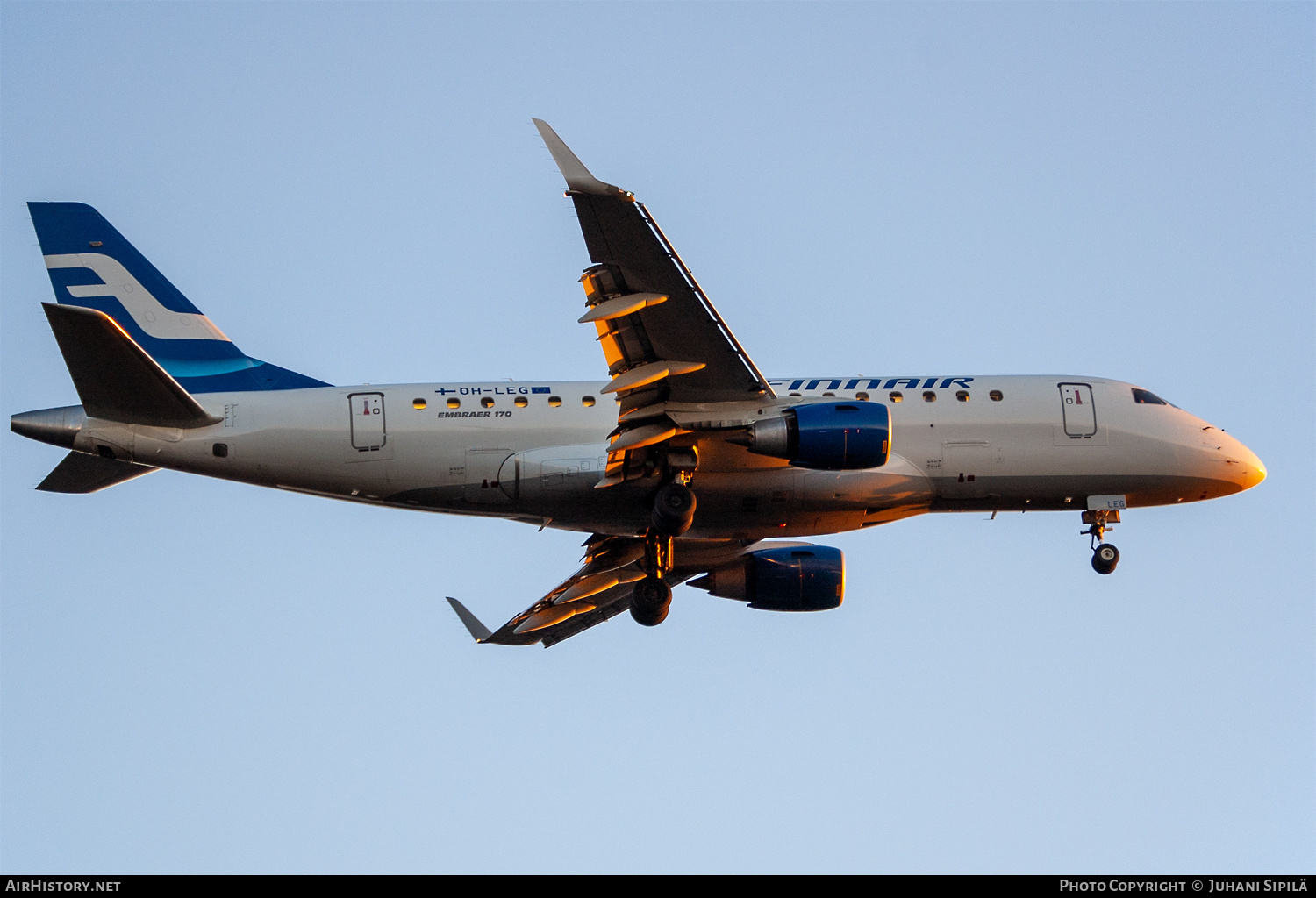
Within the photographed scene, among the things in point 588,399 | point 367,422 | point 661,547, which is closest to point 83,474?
point 367,422

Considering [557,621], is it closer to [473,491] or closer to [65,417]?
[473,491]

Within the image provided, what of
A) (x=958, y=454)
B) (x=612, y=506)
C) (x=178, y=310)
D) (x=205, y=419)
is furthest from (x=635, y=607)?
(x=178, y=310)

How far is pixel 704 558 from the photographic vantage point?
35.5 metres

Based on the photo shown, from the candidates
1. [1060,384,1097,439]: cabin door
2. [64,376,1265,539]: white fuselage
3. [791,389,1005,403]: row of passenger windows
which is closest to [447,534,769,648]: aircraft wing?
[64,376,1265,539]: white fuselage

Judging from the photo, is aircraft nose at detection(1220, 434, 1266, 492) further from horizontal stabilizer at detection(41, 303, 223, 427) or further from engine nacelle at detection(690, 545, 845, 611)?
horizontal stabilizer at detection(41, 303, 223, 427)

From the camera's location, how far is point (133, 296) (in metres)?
32.3

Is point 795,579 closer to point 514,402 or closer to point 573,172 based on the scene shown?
point 514,402

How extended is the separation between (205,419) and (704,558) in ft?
41.4

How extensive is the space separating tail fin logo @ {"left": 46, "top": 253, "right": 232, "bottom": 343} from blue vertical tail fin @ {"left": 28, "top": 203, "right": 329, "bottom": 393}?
0.02 metres

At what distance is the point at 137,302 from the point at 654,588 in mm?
13558

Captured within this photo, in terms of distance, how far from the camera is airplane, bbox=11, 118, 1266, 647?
92.2 ft

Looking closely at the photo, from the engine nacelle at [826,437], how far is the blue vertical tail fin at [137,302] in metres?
10.4

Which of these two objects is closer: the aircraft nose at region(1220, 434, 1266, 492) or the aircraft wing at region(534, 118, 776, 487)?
the aircraft wing at region(534, 118, 776, 487)

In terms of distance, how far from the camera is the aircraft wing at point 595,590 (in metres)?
35.4
